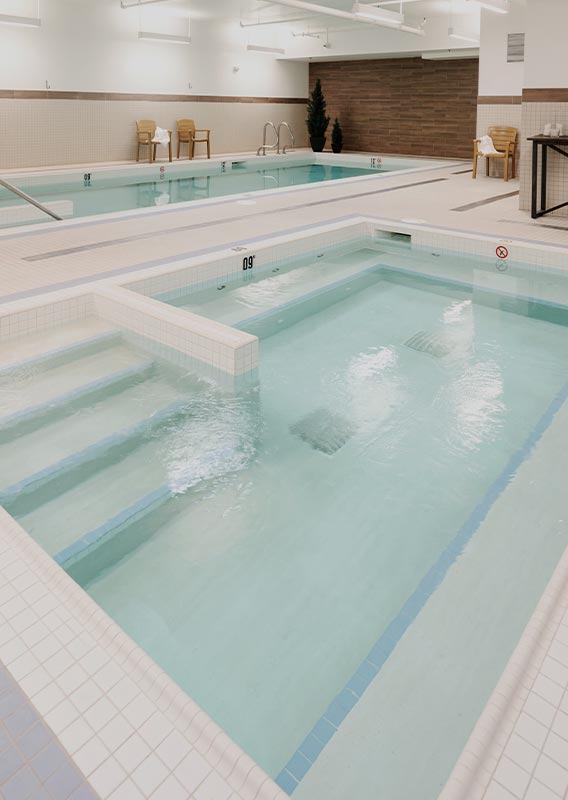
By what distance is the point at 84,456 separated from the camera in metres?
Answer: 2.67

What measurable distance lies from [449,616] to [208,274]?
3414 mm

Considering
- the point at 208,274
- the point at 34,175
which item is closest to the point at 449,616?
the point at 208,274

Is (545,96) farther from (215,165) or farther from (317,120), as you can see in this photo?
(317,120)

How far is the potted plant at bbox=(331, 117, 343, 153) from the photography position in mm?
13586

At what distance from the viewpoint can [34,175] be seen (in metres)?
9.17

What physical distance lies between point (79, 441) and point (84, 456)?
0.39ft

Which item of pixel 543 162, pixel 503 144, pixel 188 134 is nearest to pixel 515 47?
pixel 503 144

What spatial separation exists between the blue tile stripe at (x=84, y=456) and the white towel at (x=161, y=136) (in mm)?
9200

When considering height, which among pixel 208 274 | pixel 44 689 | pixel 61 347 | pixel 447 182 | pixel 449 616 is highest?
pixel 447 182

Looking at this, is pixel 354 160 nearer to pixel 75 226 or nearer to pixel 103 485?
pixel 75 226

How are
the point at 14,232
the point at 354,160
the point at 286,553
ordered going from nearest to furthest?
the point at 286,553, the point at 14,232, the point at 354,160

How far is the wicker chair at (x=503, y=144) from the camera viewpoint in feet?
29.7

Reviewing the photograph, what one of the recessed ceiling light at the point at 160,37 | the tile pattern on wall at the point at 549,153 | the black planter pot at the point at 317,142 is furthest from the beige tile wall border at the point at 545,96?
the black planter pot at the point at 317,142

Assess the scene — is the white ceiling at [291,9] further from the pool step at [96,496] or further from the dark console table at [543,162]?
the pool step at [96,496]
